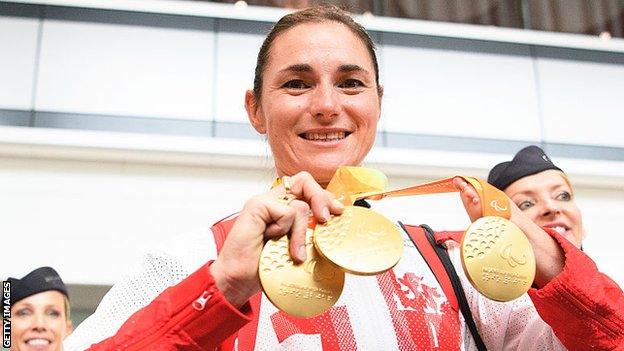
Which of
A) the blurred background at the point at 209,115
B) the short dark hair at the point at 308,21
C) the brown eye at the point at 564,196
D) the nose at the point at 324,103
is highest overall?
the blurred background at the point at 209,115

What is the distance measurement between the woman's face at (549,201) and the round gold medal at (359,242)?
1.90m

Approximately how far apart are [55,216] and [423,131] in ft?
8.18

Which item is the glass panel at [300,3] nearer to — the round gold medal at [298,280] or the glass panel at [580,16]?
the glass panel at [580,16]

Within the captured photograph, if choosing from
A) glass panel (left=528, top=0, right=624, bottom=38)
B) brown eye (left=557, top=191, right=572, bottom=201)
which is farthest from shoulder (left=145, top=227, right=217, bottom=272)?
glass panel (left=528, top=0, right=624, bottom=38)

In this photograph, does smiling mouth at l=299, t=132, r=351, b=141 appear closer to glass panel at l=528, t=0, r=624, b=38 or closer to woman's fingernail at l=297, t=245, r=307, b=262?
woman's fingernail at l=297, t=245, r=307, b=262

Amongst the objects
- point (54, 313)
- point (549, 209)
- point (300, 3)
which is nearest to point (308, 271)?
point (549, 209)

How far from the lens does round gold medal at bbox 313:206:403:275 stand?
2.68 feet

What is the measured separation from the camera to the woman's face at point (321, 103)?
1.11m

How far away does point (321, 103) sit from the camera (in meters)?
1.10

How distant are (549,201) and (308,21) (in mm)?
1750

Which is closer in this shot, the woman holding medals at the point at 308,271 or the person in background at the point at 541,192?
the woman holding medals at the point at 308,271

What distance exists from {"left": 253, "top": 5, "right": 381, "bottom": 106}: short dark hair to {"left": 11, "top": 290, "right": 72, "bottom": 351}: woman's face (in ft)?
8.44

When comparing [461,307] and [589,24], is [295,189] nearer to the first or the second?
[461,307]

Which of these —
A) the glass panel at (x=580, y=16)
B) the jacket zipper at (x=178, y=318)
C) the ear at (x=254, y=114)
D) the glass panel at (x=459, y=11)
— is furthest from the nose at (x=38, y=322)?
the glass panel at (x=580, y=16)
